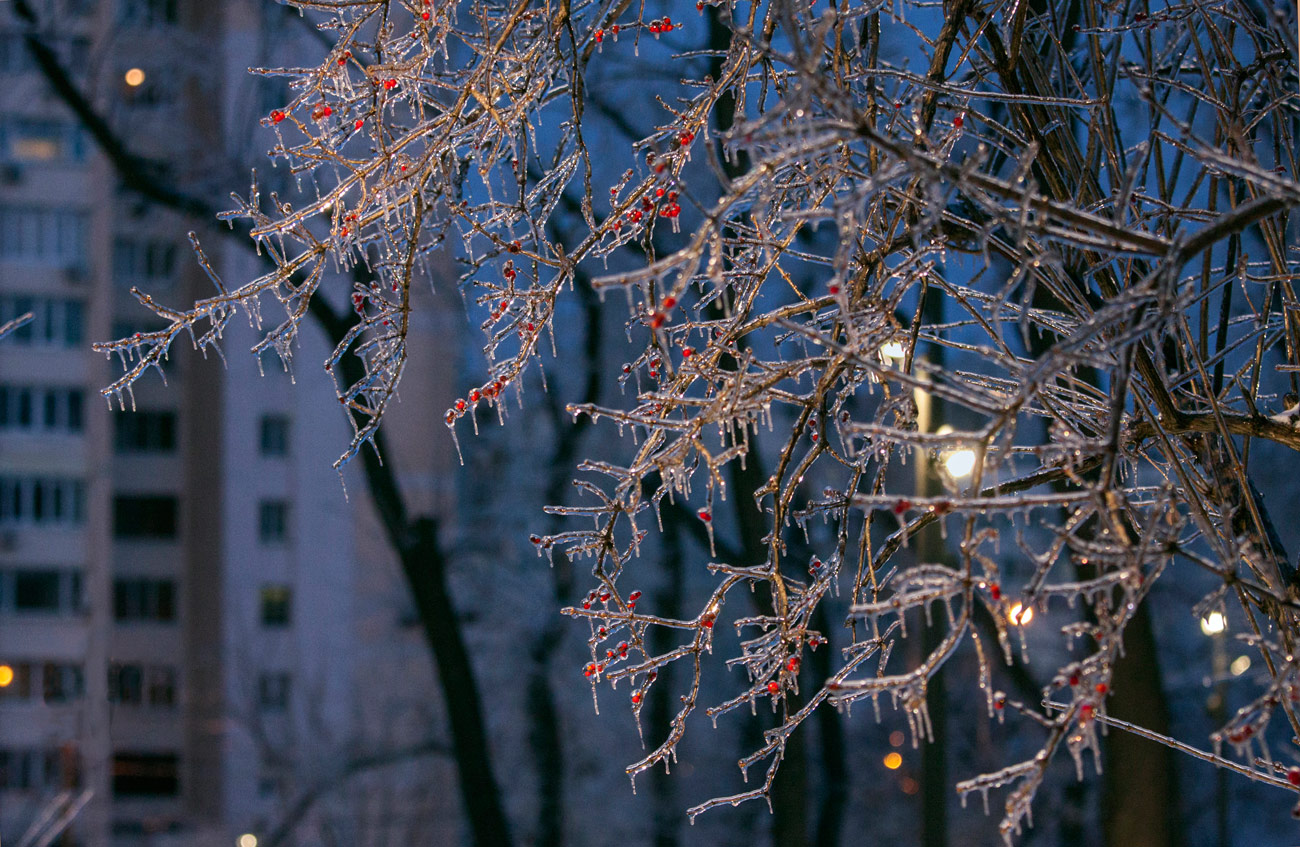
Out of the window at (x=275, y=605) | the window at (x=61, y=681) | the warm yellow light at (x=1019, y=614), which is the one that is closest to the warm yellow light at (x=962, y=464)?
the warm yellow light at (x=1019, y=614)

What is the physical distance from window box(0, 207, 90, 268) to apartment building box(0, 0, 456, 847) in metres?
0.04

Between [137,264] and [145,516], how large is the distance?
5542 mm

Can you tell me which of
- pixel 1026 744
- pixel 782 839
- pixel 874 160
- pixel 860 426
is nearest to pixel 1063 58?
pixel 874 160

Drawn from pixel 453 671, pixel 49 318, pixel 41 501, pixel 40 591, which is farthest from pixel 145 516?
pixel 453 671

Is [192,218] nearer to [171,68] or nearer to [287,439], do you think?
[171,68]

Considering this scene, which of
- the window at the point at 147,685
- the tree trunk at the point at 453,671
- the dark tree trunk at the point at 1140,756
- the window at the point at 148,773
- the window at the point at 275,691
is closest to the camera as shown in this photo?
the dark tree trunk at the point at 1140,756

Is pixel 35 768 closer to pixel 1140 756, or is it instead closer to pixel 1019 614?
pixel 1140 756

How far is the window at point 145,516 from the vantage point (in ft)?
87.5

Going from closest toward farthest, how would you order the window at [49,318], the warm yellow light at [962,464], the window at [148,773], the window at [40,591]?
the warm yellow light at [962,464] < the window at [40,591] < the window at [49,318] < the window at [148,773]

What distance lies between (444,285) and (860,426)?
11.8m

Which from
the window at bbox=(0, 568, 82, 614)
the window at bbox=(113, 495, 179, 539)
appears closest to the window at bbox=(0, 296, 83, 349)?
the window at bbox=(113, 495, 179, 539)

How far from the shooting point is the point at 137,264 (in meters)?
26.2

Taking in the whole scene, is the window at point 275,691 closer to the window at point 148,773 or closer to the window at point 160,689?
the window at point 148,773

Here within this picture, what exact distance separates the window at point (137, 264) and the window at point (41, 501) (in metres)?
4.46
